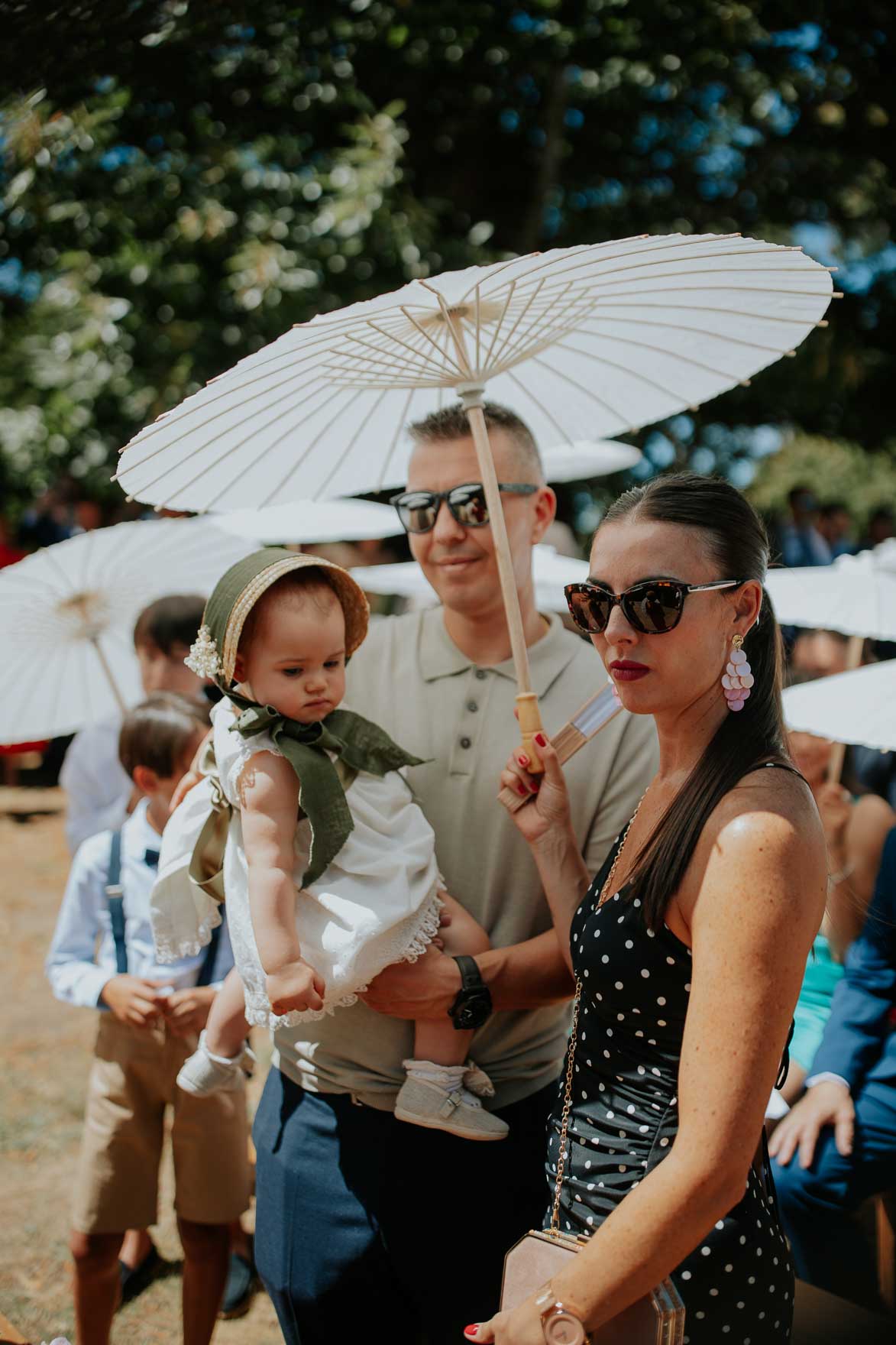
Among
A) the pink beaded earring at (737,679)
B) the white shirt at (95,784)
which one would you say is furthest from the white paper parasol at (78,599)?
the pink beaded earring at (737,679)

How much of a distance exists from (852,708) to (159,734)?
7.02ft

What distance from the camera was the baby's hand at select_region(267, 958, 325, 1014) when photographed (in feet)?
6.12

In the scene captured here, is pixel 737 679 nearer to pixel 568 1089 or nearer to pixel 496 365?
pixel 568 1089

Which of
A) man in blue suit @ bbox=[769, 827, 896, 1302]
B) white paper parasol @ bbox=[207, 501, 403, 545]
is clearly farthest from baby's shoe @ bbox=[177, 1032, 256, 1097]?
white paper parasol @ bbox=[207, 501, 403, 545]

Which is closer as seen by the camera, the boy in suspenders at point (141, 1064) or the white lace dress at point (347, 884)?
the white lace dress at point (347, 884)

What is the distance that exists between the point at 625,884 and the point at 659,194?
10.7m

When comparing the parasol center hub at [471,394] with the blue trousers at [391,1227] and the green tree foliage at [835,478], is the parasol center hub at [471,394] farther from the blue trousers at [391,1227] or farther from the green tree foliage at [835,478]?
the green tree foliage at [835,478]

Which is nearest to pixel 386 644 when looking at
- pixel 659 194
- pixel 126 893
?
pixel 126 893

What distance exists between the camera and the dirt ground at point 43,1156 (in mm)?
3510

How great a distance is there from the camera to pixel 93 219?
28.6 ft

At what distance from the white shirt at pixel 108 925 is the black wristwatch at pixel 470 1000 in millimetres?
1430

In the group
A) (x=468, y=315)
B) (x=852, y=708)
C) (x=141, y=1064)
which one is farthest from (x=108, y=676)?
(x=852, y=708)

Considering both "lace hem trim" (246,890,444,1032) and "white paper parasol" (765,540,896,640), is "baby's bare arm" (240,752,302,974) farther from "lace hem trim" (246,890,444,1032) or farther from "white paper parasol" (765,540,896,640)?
"white paper parasol" (765,540,896,640)

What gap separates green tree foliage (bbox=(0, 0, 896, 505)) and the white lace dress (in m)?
5.81
